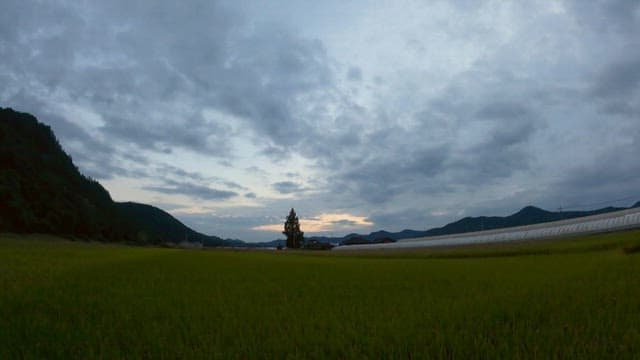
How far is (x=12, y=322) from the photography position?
405 cm

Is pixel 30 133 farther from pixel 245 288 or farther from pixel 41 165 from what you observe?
pixel 245 288

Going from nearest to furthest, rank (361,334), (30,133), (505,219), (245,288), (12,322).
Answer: (361,334), (12,322), (245,288), (30,133), (505,219)

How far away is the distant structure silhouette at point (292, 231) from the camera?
80.7 meters

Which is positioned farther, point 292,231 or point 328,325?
point 292,231

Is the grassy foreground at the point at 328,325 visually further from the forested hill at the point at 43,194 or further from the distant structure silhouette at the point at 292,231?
the distant structure silhouette at the point at 292,231

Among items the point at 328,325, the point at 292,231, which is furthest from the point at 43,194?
the point at 328,325

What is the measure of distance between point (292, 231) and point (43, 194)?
146 feet

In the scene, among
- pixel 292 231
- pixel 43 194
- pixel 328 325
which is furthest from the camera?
pixel 292 231

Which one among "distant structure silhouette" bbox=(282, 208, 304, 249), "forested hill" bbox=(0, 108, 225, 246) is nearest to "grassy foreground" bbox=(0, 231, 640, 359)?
"forested hill" bbox=(0, 108, 225, 246)

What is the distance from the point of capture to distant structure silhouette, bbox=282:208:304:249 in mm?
80688

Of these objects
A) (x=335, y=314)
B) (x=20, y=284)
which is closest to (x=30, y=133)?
(x=20, y=284)

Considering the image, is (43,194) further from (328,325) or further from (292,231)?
(328,325)

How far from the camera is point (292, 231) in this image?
265 feet

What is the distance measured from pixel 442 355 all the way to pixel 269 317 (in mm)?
2037
